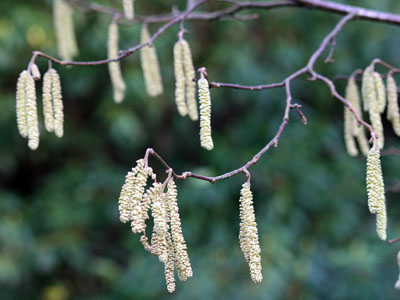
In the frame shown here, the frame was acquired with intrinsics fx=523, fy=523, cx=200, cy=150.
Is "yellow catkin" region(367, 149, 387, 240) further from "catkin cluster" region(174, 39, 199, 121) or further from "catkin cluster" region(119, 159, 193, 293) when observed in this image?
"catkin cluster" region(174, 39, 199, 121)

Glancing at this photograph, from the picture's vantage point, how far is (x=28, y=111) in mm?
886

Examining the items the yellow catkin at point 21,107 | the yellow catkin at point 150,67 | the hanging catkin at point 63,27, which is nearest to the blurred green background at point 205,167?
the hanging catkin at point 63,27

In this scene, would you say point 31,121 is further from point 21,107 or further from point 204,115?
point 204,115

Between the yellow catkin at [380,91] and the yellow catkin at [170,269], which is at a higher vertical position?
the yellow catkin at [380,91]

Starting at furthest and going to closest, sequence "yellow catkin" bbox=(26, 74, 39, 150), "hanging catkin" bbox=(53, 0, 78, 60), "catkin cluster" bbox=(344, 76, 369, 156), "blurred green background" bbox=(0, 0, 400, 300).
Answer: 1. "blurred green background" bbox=(0, 0, 400, 300)
2. "hanging catkin" bbox=(53, 0, 78, 60)
3. "catkin cluster" bbox=(344, 76, 369, 156)
4. "yellow catkin" bbox=(26, 74, 39, 150)

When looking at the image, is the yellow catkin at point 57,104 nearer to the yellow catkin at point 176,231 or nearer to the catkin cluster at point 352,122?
the yellow catkin at point 176,231

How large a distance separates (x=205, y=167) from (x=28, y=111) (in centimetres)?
136

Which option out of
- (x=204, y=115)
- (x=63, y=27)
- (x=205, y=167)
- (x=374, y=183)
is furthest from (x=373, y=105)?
(x=205, y=167)

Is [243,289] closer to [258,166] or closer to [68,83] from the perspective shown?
[258,166]

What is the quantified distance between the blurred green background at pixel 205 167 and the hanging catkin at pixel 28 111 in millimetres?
1261

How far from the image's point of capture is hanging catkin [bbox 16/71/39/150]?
0.88m

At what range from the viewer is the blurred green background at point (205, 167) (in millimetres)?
2238

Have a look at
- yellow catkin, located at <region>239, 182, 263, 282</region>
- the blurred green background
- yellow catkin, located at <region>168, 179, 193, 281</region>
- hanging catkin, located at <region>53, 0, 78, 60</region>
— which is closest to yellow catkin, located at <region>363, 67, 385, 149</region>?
yellow catkin, located at <region>239, 182, 263, 282</region>

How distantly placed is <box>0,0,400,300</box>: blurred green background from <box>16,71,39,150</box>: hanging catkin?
126 centimetres
